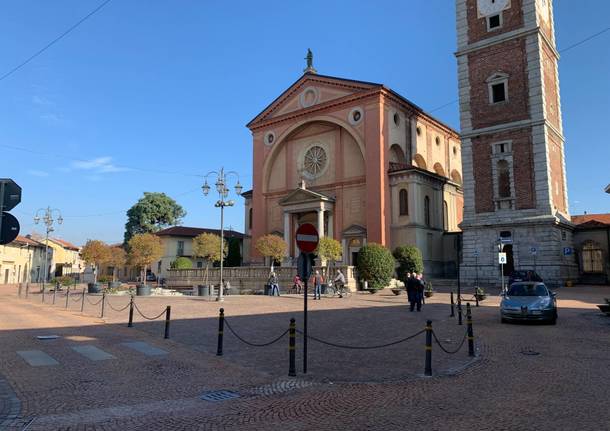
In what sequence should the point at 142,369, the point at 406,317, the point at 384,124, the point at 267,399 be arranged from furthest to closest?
the point at 384,124, the point at 406,317, the point at 142,369, the point at 267,399

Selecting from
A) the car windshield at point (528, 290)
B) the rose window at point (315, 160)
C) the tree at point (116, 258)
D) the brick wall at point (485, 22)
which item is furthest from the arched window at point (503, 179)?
the tree at point (116, 258)

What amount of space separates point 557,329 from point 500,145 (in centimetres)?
2361

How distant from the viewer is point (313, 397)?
687 cm

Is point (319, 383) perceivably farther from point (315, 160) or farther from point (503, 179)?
point (315, 160)

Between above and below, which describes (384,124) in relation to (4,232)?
above

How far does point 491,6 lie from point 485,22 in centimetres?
122

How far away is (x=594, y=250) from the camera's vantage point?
38375 mm

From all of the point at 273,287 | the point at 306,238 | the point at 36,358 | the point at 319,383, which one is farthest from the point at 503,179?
the point at 36,358

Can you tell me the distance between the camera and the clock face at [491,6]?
35841 millimetres

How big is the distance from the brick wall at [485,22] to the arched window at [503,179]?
1028cm

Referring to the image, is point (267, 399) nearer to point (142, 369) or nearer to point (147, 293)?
point (142, 369)

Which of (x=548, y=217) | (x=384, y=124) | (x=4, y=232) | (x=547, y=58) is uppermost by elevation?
(x=547, y=58)

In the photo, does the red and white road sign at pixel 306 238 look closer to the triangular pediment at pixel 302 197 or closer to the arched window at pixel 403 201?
the arched window at pixel 403 201

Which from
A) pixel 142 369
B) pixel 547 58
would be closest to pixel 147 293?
pixel 142 369
